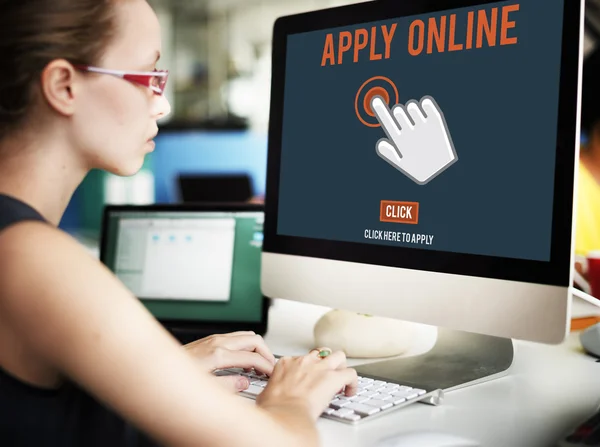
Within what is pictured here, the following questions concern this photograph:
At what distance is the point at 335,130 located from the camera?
3.35 feet

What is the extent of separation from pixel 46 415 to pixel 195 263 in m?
0.65

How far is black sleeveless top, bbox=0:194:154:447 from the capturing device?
0.61m

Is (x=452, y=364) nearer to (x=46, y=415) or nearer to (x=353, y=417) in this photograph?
(x=353, y=417)

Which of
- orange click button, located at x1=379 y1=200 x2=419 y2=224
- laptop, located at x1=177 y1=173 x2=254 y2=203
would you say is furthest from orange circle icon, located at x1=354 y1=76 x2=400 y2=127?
laptop, located at x1=177 y1=173 x2=254 y2=203

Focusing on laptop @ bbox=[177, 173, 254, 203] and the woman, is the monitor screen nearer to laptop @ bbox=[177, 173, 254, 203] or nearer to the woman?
the woman

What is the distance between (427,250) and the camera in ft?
3.01

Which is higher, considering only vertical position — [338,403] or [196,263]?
[196,263]

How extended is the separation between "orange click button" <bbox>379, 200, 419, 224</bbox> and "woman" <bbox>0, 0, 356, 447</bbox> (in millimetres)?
226

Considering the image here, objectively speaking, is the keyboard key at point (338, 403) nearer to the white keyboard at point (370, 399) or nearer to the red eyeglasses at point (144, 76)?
the white keyboard at point (370, 399)

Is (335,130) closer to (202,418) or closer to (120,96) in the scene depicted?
(120,96)

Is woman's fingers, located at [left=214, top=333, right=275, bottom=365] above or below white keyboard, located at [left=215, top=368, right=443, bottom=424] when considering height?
above

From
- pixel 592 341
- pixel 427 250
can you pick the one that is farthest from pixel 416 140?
pixel 592 341

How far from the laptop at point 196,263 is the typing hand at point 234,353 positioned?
29 centimetres

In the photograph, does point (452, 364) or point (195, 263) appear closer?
point (452, 364)
